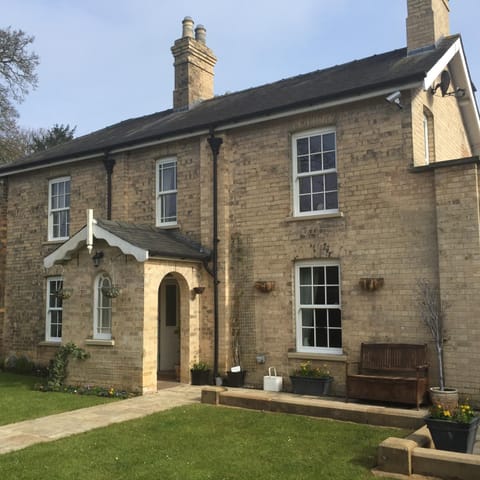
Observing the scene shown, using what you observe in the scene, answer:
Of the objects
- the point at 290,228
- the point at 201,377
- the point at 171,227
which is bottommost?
the point at 201,377

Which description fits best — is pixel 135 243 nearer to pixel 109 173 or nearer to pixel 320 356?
pixel 109 173

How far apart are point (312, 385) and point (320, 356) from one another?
652mm

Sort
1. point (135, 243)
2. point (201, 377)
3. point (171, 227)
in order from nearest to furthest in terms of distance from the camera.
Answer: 1. point (135, 243)
2. point (201, 377)
3. point (171, 227)

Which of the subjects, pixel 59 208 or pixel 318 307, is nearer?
pixel 318 307

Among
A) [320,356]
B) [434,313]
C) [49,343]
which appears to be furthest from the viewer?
[49,343]

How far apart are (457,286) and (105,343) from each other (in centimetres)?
761

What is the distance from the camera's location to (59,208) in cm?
1672

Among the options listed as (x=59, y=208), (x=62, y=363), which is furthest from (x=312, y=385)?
(x=59, y=208)

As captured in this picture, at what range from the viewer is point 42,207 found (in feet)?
55.8

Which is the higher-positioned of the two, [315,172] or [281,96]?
Answer: [281,96]

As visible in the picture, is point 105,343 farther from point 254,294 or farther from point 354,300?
point 354,300

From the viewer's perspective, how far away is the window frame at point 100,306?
12547mm

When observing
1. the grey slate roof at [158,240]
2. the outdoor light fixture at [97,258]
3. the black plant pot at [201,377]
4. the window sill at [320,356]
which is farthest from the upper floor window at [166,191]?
the window sill at [320,356]

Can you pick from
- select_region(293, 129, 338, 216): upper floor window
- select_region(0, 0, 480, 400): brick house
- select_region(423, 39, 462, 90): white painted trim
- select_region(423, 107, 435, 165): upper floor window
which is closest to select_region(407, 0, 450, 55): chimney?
select_region(0, 0, 480, 400): brick house
